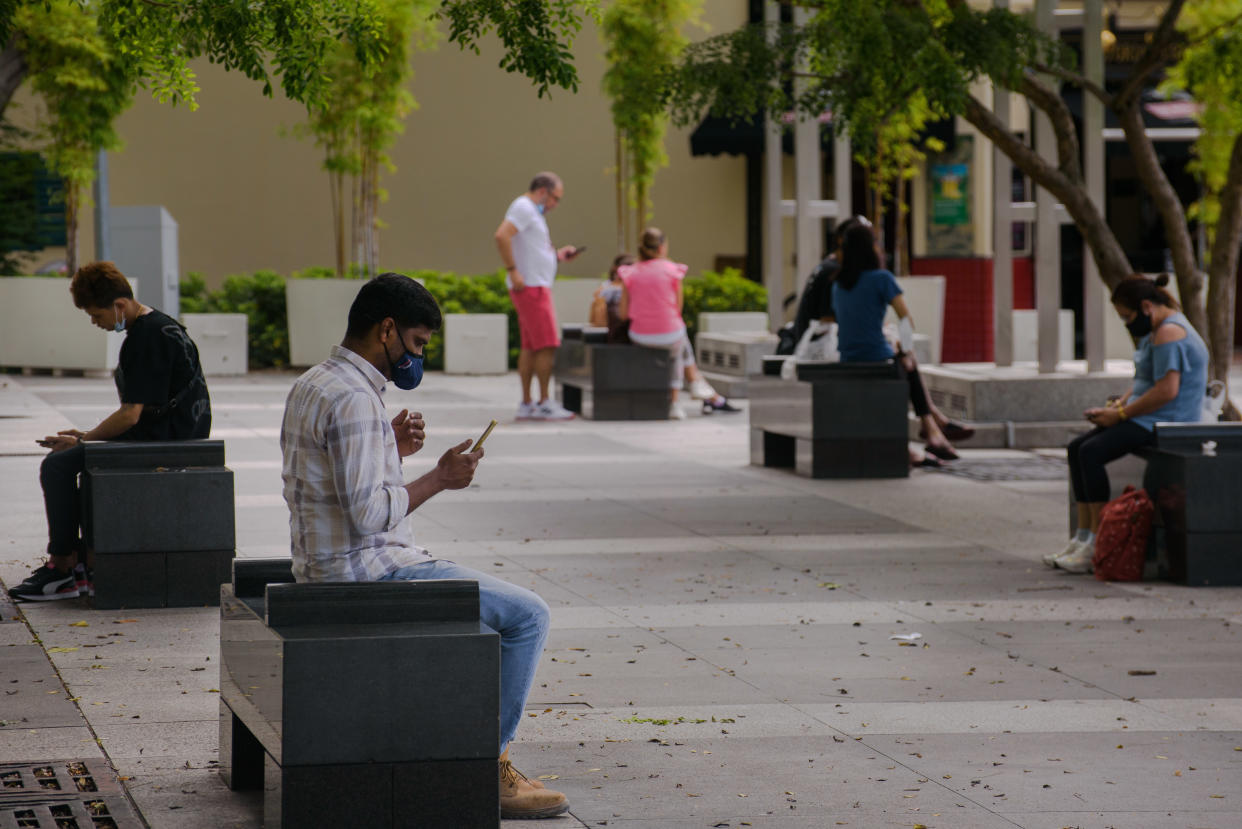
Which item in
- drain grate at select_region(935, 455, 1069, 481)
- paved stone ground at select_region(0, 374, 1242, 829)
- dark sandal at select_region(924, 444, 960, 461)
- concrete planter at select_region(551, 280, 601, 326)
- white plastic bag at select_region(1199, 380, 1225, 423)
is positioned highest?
concrete planter at select_region(551, 280, 601, 326)

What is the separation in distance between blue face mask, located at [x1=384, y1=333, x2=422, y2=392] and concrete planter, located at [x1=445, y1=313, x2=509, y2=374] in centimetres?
1736

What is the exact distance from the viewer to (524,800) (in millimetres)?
4965

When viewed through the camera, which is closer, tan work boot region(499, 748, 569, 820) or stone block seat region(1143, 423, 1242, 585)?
tan work boot region(499, 748, 569, 820)

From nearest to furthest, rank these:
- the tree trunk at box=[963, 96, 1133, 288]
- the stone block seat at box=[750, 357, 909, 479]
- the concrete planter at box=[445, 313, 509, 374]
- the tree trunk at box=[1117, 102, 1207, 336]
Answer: the stone block seat at box=[750, 357, 909, 479]
the tree trunk at box=[1117, 102, 1207, 336]
the tree trunk at box=[963, 96, 1133, 288]
the concrete planter at box=[445, 313, 509, 374]

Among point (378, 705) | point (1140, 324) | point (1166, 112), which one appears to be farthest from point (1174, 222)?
point (1166, 112)

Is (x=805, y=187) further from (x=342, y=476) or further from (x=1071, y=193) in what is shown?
(x=342, y=476)

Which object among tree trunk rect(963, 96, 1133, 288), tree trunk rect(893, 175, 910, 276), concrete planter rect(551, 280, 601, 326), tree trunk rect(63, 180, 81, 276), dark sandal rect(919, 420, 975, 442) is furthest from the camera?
tree trunk rect(893, 175, 910, 276)

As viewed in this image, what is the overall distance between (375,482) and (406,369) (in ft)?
1.13

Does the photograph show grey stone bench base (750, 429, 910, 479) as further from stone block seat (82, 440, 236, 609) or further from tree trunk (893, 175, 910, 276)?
tree trunk (893, 175, 910, 276)

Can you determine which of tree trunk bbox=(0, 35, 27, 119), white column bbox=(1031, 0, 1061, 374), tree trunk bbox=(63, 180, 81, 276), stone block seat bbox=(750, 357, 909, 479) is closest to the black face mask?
stone block seat bbox=(750, 357, 909, 479)

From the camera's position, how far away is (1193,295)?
42.7 feet

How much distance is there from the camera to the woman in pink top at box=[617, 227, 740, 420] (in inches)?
664

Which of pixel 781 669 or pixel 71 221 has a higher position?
pixel 71 221

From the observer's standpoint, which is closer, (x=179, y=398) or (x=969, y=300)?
(x=179, y=398)
